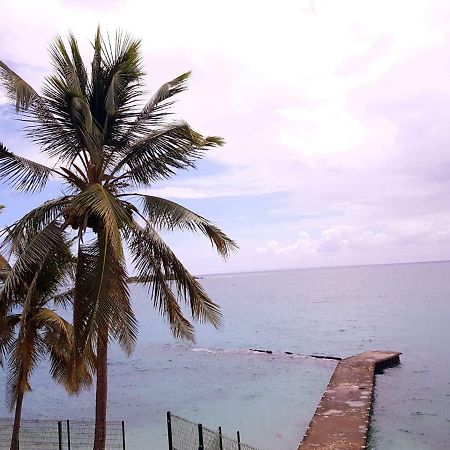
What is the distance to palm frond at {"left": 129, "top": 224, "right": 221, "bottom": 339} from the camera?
9.58 metres

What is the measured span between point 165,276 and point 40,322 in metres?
5.26

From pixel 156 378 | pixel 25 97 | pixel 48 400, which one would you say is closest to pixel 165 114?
pixel 25 97

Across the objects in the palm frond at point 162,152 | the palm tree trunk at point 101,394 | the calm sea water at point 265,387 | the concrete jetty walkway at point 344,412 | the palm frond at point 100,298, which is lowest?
the calm sea water at point 265,387

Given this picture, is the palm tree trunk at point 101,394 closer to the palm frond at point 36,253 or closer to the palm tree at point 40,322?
the palm tree at point 40,322

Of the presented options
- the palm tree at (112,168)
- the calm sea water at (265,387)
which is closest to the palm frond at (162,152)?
the palm tree at (112,168)

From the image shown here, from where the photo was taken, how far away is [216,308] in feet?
32.0

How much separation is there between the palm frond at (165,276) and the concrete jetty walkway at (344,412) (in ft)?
41.5

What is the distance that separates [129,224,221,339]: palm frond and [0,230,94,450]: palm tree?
1.44 meters

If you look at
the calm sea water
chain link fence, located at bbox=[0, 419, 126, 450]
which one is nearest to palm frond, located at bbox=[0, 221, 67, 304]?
chain link fence, located at bbox=[0, 419, 126, 450]

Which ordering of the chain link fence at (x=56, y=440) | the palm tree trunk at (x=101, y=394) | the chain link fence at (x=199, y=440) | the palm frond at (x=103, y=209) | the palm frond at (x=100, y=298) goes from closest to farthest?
the palm frond at (x=103, y=209) < the palm frond at (x=100, y=298) < the palm tree trunk at (x=101, y=394) < the chain link fence at (x=199, y=440) < the chain link fence at (x=56, y=440)

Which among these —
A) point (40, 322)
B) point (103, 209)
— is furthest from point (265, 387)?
point (103, 209)

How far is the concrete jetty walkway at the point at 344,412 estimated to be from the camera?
20141mm

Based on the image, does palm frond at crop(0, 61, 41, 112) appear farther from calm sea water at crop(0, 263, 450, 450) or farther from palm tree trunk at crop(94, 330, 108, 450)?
calm sea water at crop(0, 263, 450, 450)

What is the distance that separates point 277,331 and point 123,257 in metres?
72.1
